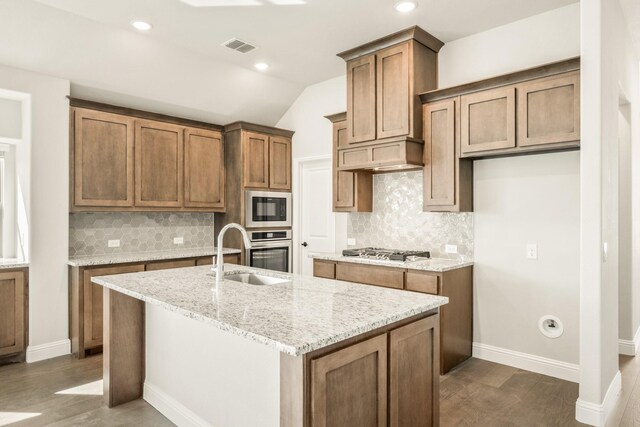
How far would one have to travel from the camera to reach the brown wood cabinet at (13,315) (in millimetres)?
3516

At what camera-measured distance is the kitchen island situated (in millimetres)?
1516

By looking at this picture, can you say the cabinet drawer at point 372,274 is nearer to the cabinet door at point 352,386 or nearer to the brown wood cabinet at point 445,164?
the brown wood cabinet at point 445,164

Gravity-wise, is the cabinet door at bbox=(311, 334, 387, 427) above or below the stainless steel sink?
below

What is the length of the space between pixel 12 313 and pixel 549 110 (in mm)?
4789

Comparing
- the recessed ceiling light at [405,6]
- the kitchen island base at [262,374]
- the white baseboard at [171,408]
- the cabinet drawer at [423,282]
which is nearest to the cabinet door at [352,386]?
the kitchen island base at [262,374]

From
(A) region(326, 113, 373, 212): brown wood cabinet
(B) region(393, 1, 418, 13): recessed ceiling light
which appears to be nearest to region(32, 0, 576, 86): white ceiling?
(B) region(393, 1, 418, 13): recessed ceiling light

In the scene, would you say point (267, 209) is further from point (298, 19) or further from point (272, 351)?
point (272, 351)

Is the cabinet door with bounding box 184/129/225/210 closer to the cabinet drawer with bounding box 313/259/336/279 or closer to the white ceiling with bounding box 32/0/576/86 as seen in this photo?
the white ceiling with bounding box 32/0/576/86

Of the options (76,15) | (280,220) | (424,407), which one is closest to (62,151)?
(76,15)

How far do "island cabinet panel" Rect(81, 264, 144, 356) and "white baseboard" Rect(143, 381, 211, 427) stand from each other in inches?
51.1

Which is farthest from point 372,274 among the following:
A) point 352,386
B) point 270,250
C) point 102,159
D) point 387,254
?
point 102,159

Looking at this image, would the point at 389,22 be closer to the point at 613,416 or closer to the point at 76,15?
the point at 76,15

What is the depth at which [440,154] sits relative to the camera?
3701 mm

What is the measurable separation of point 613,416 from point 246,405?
2.45 meters
